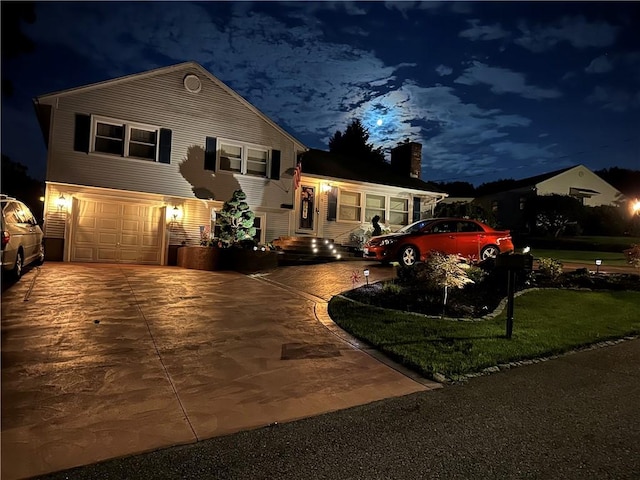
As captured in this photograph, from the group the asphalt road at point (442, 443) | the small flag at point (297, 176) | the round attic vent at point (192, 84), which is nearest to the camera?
the asphalt road at point (442, 443)

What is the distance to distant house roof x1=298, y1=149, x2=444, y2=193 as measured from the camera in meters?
18.8

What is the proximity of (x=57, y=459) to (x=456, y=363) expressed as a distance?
3912 mm

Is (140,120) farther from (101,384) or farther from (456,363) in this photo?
(456,363)

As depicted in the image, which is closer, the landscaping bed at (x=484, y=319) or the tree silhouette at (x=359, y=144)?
the landscaping bed at (x=484, y=319)

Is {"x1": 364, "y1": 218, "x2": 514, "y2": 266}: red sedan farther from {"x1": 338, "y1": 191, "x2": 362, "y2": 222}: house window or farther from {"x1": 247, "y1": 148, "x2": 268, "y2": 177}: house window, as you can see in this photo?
{"x1": 338, "y1": 191, "x2": 362, "y2": 222}: house window

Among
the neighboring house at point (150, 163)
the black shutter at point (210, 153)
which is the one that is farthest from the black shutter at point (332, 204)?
the black shutter at point (210, 153)

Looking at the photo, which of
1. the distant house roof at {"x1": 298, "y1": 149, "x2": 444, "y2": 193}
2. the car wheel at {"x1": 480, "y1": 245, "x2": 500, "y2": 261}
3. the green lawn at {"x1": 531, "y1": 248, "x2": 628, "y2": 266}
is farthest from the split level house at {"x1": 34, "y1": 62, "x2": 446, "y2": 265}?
the green lawn at {"x1": 531, "y1": 248, "x2": 628, "y2": 266}

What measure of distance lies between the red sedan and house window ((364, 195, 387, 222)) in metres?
7.58

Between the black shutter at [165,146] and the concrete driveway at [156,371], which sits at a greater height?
the black shutter at [165,146]

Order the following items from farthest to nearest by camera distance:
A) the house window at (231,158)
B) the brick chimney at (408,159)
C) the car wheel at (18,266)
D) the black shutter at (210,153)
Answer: the brick chimney at (408,159) < the house window at (231,158) < the black shutter at (210,153) < the car wheel at (18,266)

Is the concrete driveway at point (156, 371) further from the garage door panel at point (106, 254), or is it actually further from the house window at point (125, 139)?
the house window at point (125, 139)

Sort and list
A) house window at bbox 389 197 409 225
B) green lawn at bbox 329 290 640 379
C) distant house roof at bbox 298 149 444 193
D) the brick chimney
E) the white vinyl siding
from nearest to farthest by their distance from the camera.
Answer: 1. green lawn at bbox 329 290 640 379
2. the white vinyl siding
3. distant house roof at bbox 298 149 444 193
4. house window at bbox 389 197 409 225
5. the brick chimney

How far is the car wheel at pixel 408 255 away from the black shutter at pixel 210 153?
27.2 feet

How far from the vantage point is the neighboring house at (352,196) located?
1825cm
